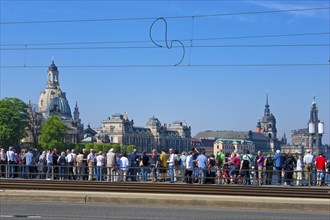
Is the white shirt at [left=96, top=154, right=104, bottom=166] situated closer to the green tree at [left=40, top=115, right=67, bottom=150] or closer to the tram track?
the tram track

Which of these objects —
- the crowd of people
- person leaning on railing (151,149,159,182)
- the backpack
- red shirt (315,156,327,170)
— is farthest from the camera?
the backpack

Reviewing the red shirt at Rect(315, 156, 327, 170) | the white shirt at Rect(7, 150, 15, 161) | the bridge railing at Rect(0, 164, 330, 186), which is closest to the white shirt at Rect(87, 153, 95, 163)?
the bridge railing at Rect(0, 164, 330, 186)

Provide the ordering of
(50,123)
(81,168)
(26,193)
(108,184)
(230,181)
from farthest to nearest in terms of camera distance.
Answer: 1. (50,123)
2. (81,168)
3. (230,181)
4. (108,184)
5. (26,193)

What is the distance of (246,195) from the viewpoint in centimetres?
2211

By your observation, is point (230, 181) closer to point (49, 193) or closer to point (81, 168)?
point (81, 168)

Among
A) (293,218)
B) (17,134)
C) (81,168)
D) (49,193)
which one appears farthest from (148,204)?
(17,134)

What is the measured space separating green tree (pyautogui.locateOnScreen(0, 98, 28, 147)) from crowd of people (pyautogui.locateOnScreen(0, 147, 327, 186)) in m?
108

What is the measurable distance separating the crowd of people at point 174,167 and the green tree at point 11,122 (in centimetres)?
A: 10801

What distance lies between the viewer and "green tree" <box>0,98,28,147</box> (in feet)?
467

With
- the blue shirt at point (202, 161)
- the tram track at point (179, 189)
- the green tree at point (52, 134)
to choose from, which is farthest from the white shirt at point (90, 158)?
the green tree at point (52, 134)

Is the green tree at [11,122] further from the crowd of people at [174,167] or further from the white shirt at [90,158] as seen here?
the white shirt at [90,158]

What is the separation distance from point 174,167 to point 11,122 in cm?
11472

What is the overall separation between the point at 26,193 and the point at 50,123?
508ft

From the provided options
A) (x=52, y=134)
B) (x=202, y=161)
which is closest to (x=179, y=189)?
(x=202, y=161)
